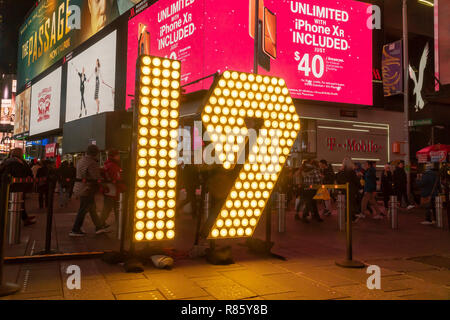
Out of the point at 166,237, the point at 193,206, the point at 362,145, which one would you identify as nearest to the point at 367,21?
the point at 362,145

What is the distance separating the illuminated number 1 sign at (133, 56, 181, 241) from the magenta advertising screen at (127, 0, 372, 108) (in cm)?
1095

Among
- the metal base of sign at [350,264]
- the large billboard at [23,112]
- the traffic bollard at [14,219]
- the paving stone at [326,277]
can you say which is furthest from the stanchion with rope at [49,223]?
the large billboard at [23,112]

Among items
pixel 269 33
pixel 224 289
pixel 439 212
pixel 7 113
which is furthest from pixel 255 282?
pixel 7 113

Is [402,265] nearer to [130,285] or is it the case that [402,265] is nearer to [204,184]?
[204,184]

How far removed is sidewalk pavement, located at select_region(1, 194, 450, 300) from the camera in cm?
409

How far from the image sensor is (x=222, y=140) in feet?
16.9

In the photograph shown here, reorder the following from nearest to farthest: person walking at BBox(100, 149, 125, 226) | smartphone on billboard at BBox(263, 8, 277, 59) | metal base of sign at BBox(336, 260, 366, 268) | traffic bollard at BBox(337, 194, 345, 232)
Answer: metal base of sign at BBox(336, 260, 366, 268), person walking at BBox(100, 149, 125, 226), traffic bollard at BBox(337, 194, 345, 232), smartphone on billboard at BBox(263, 8, 277, 59)

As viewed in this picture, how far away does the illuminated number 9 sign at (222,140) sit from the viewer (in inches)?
197

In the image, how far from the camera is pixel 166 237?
16.9 feet

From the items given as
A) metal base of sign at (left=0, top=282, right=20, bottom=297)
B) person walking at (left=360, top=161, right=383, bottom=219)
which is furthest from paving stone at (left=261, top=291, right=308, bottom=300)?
person walking at (left=360, top=161, right=383, bottom=219)

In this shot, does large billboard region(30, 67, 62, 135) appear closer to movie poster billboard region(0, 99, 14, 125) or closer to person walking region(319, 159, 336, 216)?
movie poster billboard region(0, 99, 14, 125)

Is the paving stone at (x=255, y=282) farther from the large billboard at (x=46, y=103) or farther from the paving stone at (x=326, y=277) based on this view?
the large billboard at (x=46, y=103)
